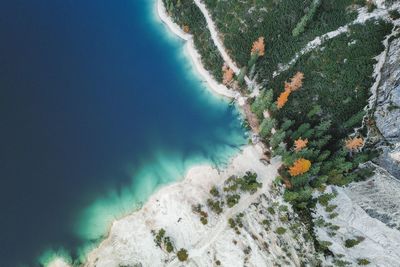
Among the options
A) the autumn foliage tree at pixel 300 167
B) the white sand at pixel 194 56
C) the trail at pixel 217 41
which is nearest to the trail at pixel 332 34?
the trail at pixel 217 41

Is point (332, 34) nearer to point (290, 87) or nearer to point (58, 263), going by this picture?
point (290, 87)

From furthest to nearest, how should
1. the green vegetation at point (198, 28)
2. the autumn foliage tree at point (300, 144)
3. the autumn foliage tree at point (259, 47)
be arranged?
the green vegetation at point (198, 28)
the autumn foliage tree at point (259, 47)
the autumn foliage tree at point (300, 144)

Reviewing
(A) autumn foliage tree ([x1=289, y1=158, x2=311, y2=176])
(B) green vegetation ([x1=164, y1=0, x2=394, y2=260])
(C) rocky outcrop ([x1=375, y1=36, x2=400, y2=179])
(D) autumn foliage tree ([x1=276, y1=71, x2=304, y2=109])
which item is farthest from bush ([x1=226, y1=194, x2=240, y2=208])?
(C) rocky outcrop ([x1=375, y1=36, x2=400, y2=179])

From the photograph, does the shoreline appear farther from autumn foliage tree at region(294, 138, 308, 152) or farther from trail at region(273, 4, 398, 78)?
trail at region(273, 4, 398, 78)

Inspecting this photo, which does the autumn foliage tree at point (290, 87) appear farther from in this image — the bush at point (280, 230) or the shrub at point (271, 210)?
the bush at point (280, 230)

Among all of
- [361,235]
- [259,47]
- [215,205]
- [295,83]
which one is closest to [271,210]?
[215,205]

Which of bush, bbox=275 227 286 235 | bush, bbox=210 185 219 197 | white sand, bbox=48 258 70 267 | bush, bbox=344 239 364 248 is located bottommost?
bush, bbox=344 239 364 248

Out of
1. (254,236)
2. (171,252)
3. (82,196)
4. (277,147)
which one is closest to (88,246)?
Answer: (82,196)
